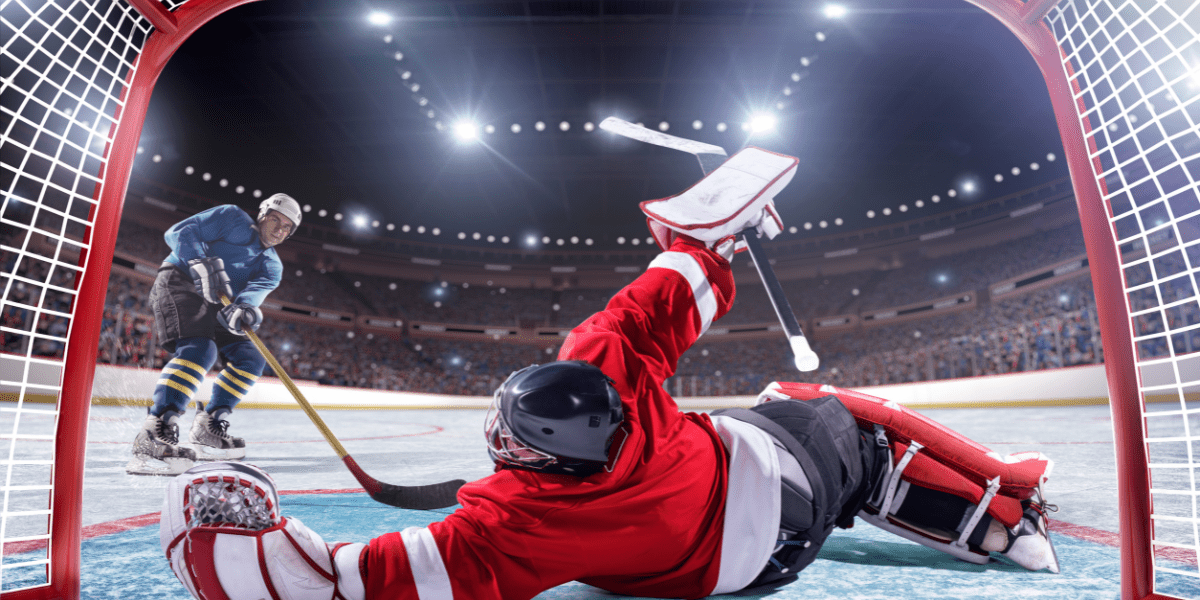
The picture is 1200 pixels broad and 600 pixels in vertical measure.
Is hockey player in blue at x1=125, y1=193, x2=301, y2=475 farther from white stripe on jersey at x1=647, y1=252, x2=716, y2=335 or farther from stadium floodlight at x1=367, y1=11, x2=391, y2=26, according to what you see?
stadium floodlight at x1=367, y1=11, x2=391, y2=26

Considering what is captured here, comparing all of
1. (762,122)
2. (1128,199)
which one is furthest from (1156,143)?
(762,122)

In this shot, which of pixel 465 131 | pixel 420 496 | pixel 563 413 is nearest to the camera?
pixel 563 413

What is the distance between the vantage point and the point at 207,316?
2.60 metres

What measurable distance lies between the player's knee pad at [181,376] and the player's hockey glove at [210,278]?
0.68 feet

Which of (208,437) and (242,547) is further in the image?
(208,437)

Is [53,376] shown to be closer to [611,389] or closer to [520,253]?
[611,389]

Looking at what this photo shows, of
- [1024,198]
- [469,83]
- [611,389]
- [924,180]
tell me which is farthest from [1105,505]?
[1024,198]

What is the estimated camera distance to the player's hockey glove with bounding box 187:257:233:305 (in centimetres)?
253

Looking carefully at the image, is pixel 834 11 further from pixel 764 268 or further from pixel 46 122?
pixel 46 122

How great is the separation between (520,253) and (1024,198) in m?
15.2

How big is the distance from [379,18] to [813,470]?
10452mm

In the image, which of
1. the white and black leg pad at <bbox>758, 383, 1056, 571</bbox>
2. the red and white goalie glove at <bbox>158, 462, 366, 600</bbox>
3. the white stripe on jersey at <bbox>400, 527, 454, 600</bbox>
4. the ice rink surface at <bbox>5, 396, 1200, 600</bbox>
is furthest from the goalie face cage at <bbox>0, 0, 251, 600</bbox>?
the white and black leg pad at <bbox>758, 383, 1056, 571</bbox>

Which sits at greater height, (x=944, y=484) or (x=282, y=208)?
(x=282, y=208)

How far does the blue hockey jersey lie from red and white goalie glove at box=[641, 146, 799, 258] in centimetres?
209
